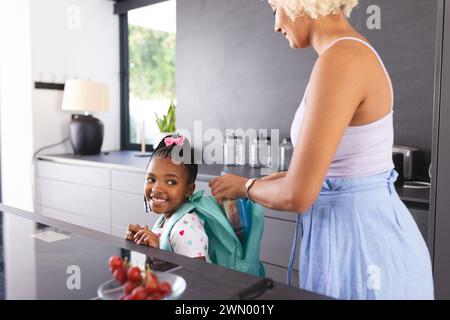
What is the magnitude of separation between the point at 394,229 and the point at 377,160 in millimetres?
168

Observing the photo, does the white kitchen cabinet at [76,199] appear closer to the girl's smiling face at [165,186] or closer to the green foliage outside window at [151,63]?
the green foliage outside window at [151,63]

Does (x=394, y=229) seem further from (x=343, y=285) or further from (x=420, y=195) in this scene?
(x=420, y=195)

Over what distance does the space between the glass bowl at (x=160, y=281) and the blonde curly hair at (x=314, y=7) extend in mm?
676

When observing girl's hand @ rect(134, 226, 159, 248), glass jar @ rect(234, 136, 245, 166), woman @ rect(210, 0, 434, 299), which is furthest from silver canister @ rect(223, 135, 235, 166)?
woman @ rect(210, 0, 434, 299)

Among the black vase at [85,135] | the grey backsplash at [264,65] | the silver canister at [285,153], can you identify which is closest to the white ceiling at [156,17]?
the grey backsplash at [264,65]

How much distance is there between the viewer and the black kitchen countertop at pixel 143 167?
6.08 ft

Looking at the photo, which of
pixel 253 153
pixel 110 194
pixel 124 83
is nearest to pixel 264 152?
pixel 253 153

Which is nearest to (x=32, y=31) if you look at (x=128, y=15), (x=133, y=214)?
(x=128, y=15)

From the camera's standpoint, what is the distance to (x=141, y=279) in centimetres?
89

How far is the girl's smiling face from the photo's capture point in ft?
4.86

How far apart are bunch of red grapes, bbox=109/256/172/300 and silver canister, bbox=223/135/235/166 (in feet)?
7.07

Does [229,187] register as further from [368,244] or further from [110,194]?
[110,194]

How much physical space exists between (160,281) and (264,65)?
7.19ft

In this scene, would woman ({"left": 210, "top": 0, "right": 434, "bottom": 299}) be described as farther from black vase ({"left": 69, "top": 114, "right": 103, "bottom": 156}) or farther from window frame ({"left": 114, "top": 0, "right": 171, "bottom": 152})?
window frame ({"left": 114, "top": 0, "right": 171, "bottom": 152})
